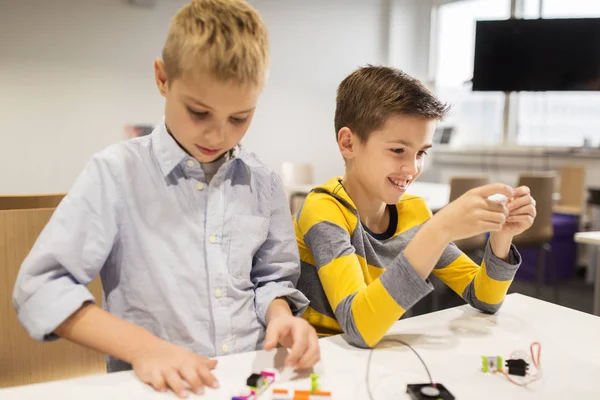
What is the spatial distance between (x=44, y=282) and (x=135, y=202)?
20 cm

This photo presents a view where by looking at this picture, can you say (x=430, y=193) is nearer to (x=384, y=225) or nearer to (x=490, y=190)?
(x=384, y=225)

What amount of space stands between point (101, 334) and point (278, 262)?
0.37 metres

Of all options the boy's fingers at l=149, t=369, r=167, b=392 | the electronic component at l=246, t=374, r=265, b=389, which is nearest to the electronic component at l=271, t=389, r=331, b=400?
the electronic component at l=246, t=374, r=265, b=389

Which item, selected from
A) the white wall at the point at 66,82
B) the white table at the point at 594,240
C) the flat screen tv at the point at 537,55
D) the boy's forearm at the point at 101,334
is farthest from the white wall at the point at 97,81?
the boy's forearm at the point at 101,334

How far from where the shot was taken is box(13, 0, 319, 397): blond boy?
30.4 inches

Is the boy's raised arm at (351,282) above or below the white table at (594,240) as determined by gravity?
above

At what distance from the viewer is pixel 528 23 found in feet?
13.8

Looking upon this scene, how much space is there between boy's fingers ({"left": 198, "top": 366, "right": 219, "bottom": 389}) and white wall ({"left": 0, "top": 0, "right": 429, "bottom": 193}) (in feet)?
10.4

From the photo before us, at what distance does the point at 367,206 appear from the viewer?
125 cm

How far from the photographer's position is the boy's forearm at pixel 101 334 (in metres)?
0.77

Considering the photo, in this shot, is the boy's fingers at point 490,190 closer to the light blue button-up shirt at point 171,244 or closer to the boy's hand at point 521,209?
the boy's hand at point 521,209

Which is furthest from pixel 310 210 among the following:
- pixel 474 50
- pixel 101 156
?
pixel 474 50

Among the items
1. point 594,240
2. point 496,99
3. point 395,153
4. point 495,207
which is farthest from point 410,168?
point 496,99

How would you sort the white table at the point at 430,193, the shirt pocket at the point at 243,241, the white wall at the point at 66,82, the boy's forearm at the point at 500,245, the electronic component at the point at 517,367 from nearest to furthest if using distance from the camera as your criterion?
the electronic component at the point at 517,367 < the shirt pocket at the point at 243,241 < the boy's forearm at the point at 500,245 < the white table at the point at 430,193 < the white wall at the point at 66,82
